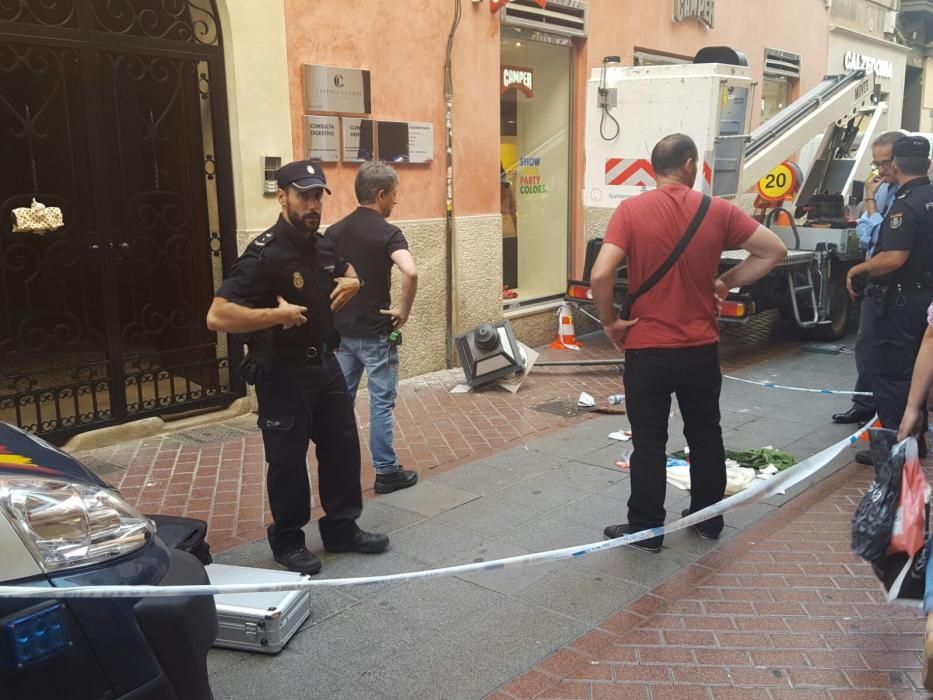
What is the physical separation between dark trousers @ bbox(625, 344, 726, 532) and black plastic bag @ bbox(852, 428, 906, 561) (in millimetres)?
1055

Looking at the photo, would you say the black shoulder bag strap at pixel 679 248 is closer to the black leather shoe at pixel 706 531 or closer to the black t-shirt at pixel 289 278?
the black leather shoe at pixel 706 531

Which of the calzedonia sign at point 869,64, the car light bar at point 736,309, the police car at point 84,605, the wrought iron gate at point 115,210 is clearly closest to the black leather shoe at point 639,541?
the police car at point 84,605

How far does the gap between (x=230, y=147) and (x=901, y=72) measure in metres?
17.6

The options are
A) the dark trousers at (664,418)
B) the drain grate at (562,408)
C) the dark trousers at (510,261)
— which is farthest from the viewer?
the dark trousers at (510,261)

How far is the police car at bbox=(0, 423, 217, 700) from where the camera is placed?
1966 millimetres

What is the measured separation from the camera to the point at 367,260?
4.84 metres

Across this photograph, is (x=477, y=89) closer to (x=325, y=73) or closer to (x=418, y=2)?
(x=418, y=2)

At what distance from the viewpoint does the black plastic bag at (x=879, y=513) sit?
3.10 meters

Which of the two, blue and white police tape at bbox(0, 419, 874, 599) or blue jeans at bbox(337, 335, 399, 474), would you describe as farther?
blue jeans at bbox(337, 335, 399, 474)

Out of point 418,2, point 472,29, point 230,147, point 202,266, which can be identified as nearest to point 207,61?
point 230,147

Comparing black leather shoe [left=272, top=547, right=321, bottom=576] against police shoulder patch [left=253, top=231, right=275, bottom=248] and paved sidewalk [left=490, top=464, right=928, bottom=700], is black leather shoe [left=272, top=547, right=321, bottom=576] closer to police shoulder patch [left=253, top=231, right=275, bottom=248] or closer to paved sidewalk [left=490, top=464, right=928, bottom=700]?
paved sidewalk [left=490, top=464, right=928, bottom=700]

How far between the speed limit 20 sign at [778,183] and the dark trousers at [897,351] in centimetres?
484

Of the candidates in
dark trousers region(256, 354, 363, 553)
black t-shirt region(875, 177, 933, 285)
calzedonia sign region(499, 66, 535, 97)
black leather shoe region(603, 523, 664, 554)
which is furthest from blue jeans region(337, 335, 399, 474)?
calzedonia sign region(499, 66, 535, 97)

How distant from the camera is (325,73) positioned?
281 inches
